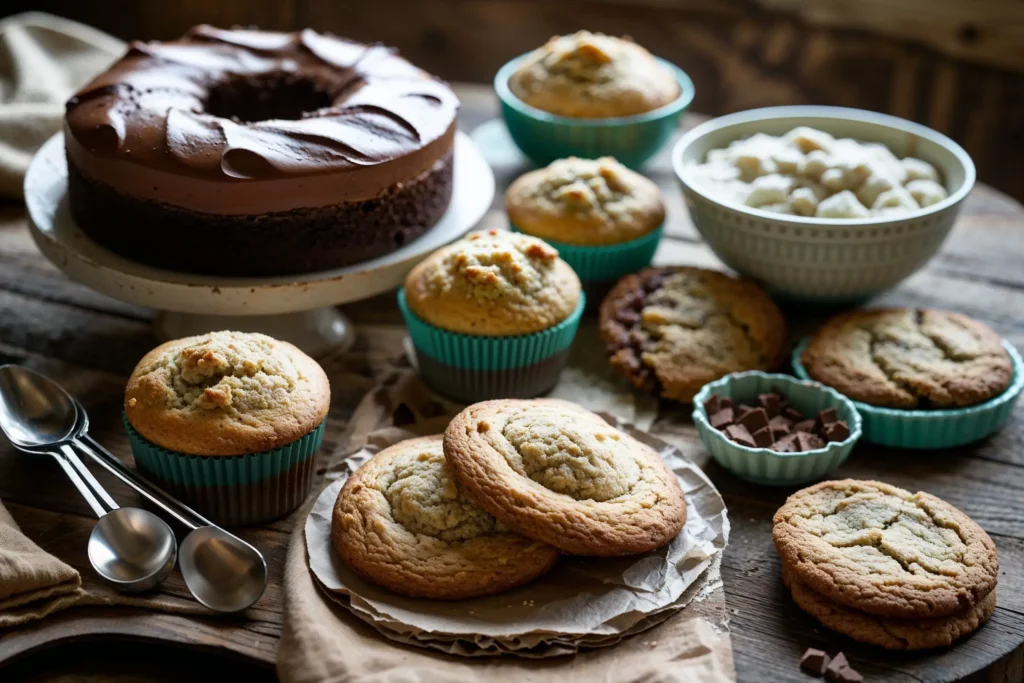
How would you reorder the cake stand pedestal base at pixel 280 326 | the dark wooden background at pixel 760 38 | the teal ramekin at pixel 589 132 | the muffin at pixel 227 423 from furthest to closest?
the dark wooden background at pixel 760 38 → the teal ramekin at pixel 589 132 → the cake stand pedestal base at pixel 280 326 → the muffin at pixel 227 423

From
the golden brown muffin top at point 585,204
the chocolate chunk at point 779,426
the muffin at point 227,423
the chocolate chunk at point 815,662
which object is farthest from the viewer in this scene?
the golden brown muffin top at point 585,204

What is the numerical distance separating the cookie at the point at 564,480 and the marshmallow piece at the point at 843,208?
99cm

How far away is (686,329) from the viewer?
2.93m

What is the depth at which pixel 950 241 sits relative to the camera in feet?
11.8

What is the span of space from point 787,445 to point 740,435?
109 mm

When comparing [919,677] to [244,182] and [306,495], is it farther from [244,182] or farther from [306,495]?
[244,182]

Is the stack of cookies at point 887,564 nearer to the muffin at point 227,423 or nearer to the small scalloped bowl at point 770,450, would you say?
the small scalloped bowl at point 770,450

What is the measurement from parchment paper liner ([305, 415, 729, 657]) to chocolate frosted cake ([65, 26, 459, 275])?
781 millimetres

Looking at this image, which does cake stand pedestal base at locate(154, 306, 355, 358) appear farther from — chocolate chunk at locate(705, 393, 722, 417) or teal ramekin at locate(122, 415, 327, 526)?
chocolate chunk at locate(705, 393, 722, 417)

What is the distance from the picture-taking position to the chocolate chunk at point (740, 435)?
8.16ft

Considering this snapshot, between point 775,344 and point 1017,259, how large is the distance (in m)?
1.11

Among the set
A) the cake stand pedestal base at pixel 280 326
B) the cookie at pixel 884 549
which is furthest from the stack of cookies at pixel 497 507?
the cake stand pedestal base at pixel 280 326

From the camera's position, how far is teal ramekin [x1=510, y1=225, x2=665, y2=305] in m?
3.11

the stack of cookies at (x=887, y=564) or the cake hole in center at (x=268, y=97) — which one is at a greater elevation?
the cake hole in center at (x=268, y=97)
